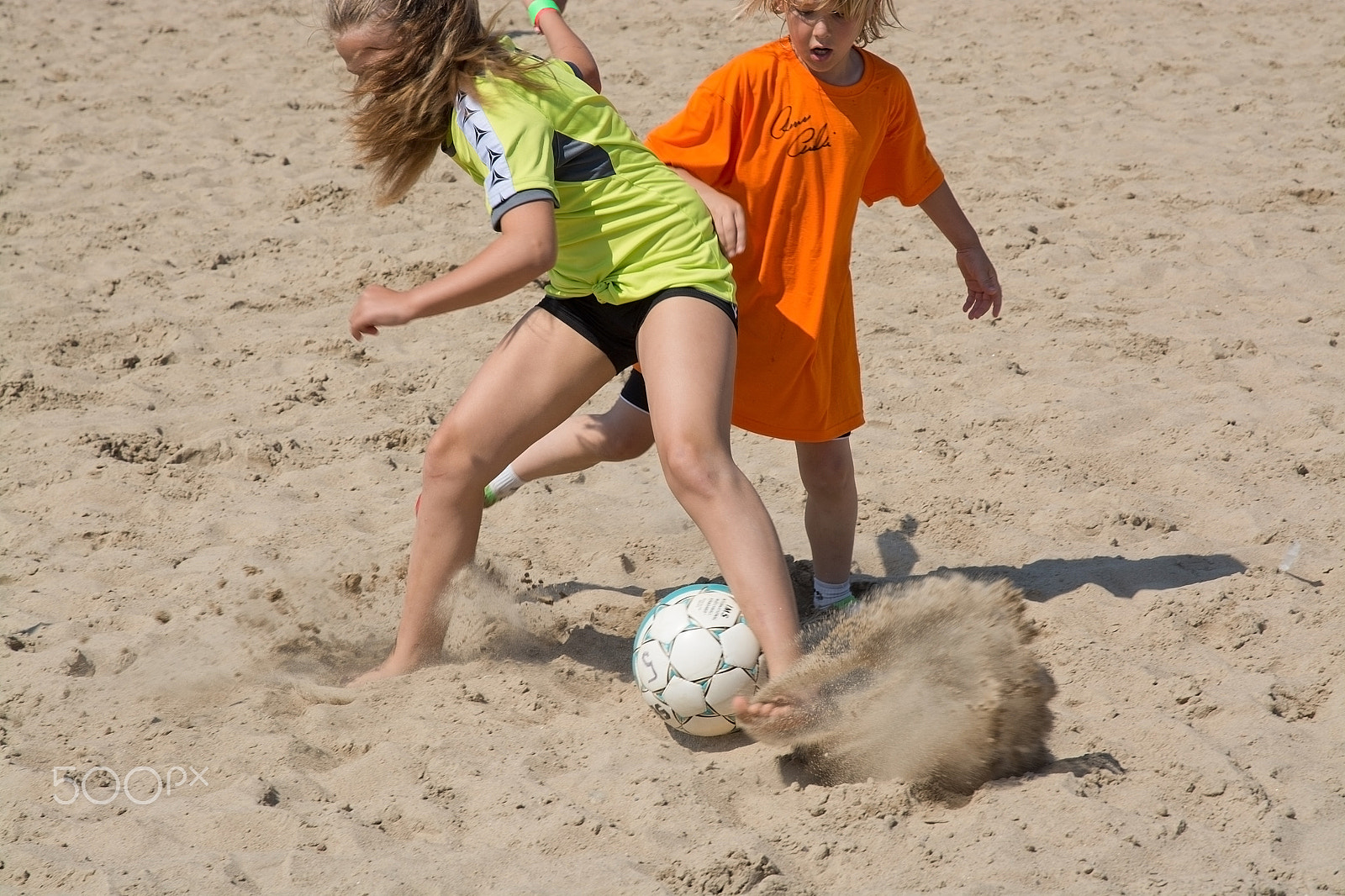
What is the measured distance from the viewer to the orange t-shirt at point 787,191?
295 centimetres

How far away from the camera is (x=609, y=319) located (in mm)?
2756

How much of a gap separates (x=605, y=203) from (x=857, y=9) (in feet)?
2.46

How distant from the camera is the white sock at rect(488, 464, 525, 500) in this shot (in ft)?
11.4

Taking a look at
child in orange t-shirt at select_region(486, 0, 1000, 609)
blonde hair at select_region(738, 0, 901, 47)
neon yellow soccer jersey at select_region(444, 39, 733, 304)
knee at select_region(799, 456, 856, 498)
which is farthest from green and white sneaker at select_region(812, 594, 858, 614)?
blonde hair at select_region(738, 0, 901, 47)

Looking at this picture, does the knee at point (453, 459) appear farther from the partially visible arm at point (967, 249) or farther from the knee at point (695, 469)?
the partially visible arm at point (967, 249)

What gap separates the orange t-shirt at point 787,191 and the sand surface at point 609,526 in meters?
0.80

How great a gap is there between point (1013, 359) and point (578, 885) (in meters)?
3.13

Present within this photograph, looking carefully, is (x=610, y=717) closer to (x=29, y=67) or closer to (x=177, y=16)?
(x=29, y=67)

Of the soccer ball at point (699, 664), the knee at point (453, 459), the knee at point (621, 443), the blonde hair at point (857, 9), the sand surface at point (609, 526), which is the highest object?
the blonde hair at point (857, 9)

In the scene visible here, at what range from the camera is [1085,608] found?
325 centimetres

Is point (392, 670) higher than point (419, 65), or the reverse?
point (419, 65)

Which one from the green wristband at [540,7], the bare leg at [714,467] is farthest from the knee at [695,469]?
the green wristband at [540,7]
